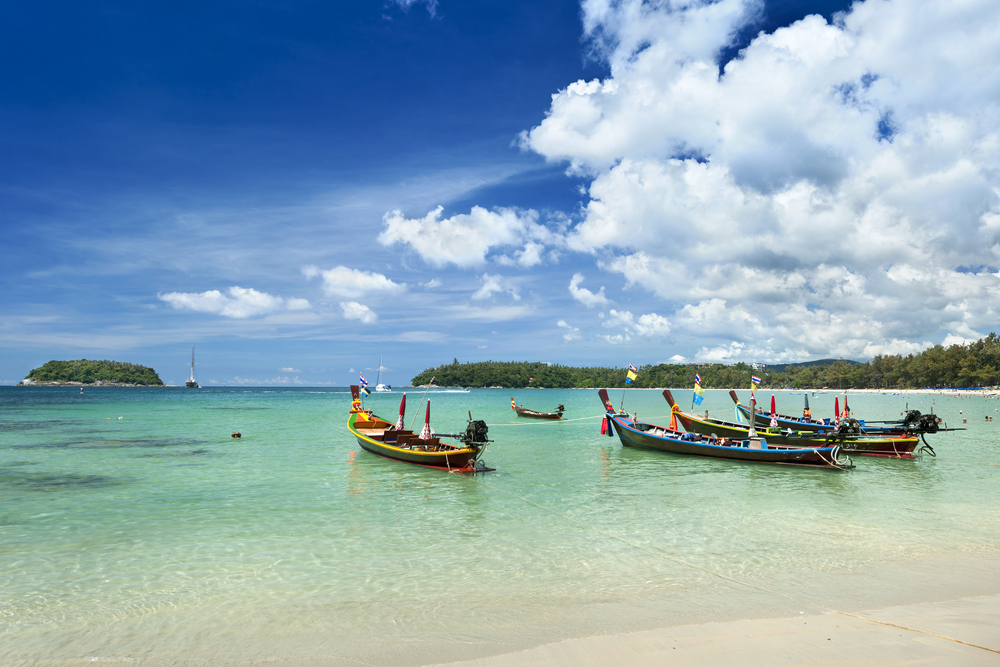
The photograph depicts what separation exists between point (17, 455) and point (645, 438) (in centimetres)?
3705

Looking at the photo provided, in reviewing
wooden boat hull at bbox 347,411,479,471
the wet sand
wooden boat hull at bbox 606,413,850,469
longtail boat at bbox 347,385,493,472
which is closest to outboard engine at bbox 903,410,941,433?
wooden boat hull at bbox 606,413,850,469

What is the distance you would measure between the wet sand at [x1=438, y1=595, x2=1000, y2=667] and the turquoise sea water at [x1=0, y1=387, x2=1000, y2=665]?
1.74ft

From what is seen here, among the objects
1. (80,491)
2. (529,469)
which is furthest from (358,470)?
(80,491)

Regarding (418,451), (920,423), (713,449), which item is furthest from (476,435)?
(920,423)

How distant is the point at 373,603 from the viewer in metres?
10.1

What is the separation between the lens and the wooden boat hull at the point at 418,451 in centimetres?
2459

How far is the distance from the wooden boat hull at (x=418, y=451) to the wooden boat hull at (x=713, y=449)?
13.7 metres

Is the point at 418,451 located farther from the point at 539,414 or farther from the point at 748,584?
the point at 539,414

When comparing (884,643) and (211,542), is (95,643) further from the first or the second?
(884,643)

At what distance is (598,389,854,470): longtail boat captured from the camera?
27062 mm

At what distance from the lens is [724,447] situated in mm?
Result: 29438

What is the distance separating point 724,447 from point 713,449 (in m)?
0.76

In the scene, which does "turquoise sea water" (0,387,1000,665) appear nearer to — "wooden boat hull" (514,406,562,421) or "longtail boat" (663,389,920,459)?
"longtail boat" (663,389,920,459)

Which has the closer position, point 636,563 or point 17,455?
point 636,563
